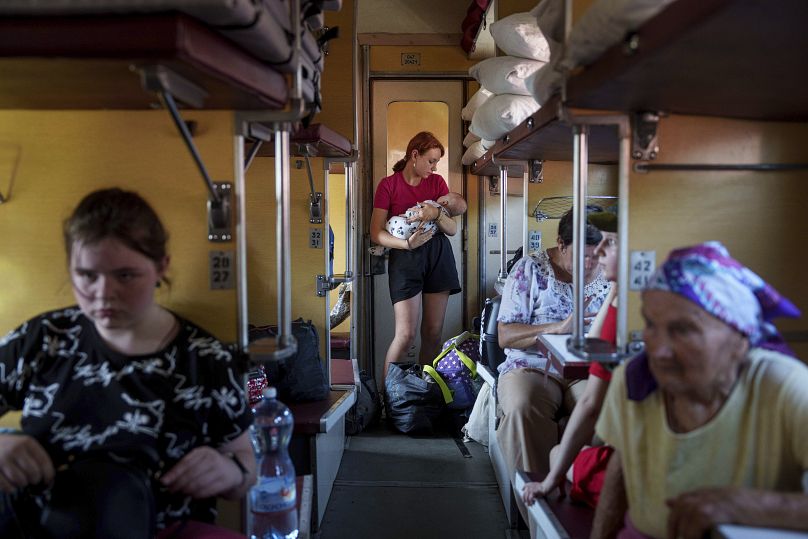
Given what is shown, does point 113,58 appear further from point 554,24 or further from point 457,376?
point 457,376

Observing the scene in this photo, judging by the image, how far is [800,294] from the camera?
220 centimetres

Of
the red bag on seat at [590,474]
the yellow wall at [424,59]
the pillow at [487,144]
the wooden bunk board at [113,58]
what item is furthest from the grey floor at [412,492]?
the yellow wall at [424,59]

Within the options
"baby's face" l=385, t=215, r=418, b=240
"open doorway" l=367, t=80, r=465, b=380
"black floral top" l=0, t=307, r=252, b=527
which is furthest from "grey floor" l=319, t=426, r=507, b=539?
"black floral top" l=0, t=307, r=252, b=527

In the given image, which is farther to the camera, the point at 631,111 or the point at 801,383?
the point at 631,111

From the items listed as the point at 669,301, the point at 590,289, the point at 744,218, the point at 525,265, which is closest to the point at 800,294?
the point at 744,218

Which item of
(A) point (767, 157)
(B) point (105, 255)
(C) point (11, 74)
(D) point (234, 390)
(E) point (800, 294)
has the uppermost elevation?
(C) point (11, 74)

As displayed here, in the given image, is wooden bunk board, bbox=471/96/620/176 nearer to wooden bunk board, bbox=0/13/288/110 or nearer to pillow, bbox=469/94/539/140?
pillow, bbox=469/94/539/140

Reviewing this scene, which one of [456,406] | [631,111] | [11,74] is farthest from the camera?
[456,406]

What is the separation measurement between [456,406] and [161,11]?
3.75m

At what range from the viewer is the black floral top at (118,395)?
1.75 metres

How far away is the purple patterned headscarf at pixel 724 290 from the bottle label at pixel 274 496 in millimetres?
1506

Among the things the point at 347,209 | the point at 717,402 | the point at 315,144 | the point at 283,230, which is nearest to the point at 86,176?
the point at 283,230

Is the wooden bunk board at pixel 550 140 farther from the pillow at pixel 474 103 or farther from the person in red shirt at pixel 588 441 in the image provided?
the pillow at pixel 474 103

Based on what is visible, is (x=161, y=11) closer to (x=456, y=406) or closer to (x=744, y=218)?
(x=744, y=218)
